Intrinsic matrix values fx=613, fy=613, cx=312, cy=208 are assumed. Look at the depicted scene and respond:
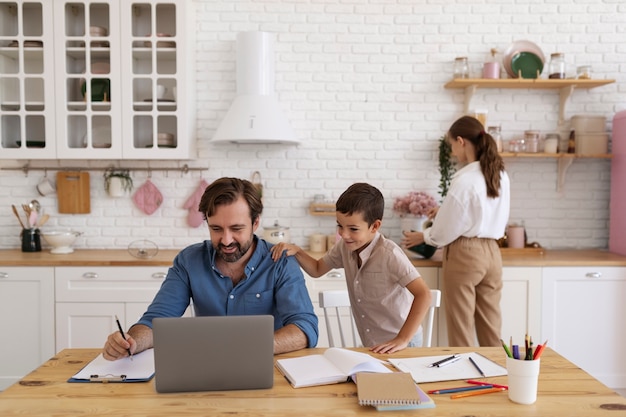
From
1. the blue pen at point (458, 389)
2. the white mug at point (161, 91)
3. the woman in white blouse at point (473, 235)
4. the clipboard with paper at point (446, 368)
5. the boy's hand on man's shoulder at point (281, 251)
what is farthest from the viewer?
the white mug at point (161, 91)

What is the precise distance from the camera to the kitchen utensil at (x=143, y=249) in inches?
160

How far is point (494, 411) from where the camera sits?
156cm

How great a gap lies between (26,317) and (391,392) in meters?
3.10

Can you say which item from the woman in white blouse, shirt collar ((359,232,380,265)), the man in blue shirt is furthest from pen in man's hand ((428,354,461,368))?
the woman in white blouse

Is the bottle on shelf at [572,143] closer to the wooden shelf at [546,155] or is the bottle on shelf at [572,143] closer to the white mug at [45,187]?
the wooden shelf at [546,155]

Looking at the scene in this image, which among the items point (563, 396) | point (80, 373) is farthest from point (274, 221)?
point (563, 396)

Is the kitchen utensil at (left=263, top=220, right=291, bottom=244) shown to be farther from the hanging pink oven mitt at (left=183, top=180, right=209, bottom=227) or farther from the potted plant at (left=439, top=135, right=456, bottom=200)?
the potted plant at (left=439, top=135, right=456, bottom=200)

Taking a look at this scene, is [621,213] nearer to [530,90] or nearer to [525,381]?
[530,90]

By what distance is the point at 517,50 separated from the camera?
4.30 meters

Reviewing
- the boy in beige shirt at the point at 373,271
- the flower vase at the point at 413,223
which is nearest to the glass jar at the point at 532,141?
the flower vase at the point at 413,223

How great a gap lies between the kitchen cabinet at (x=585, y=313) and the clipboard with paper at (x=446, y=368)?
2.16 meters

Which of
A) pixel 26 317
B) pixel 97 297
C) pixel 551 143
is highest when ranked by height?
pixel 551 143

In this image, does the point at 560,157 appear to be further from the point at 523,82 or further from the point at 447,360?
the point at 447,360

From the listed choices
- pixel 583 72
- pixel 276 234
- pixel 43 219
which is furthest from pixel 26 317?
pixel 583 72
